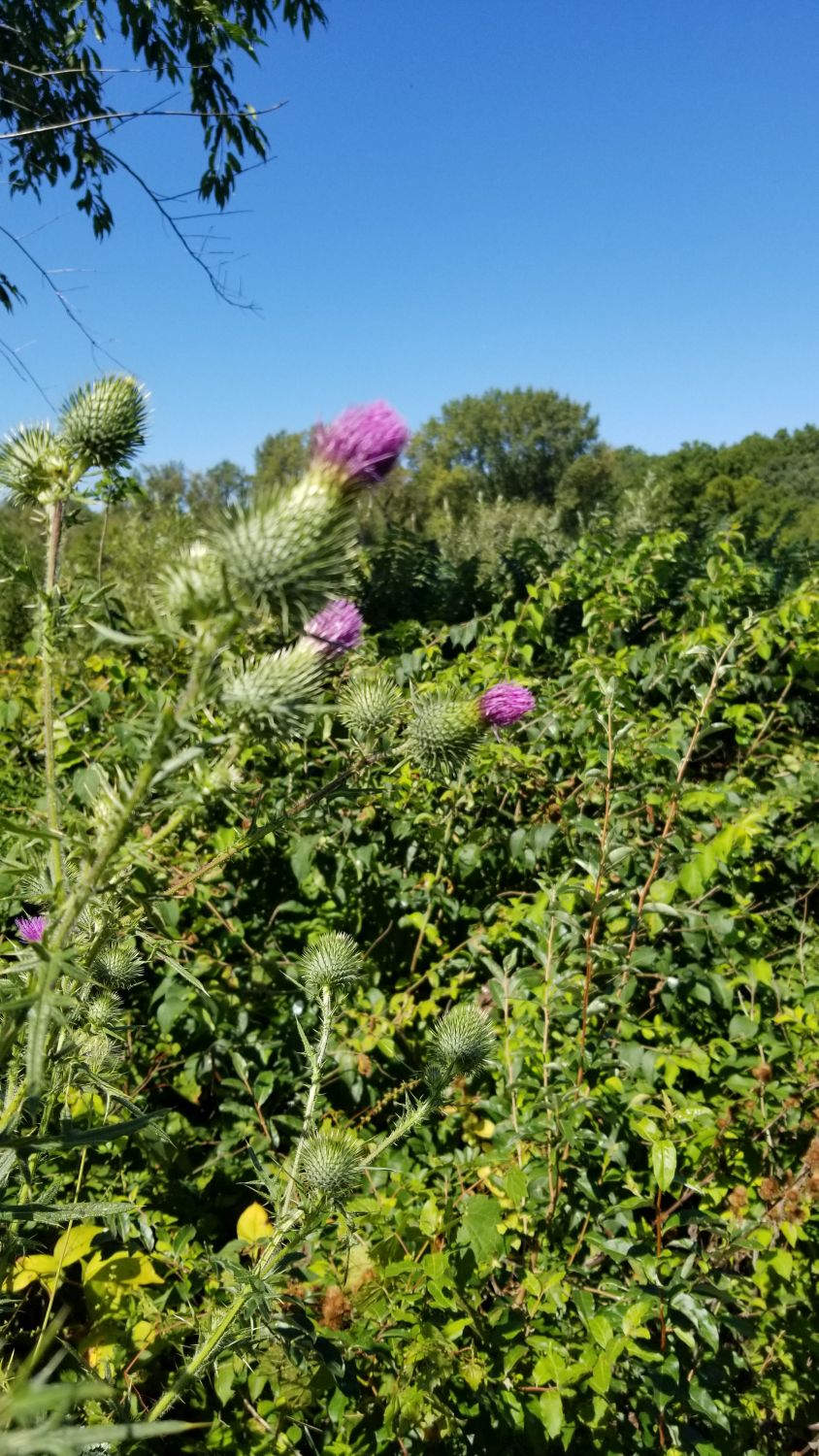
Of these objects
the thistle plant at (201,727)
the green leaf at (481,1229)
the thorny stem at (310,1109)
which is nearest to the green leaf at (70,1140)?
the thistle plant at (201,727)

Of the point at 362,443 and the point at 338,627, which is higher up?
the point at 362,443

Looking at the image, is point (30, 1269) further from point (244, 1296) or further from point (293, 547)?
point (293, 547)

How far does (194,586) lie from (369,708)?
0.77m

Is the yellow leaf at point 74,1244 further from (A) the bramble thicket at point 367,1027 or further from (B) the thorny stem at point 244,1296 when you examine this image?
(B) the thorny stem at point 244,1296

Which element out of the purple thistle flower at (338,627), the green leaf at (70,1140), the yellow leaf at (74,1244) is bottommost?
the yellow leaf at (74,1244)

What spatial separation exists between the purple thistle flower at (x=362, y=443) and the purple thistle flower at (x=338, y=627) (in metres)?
0.22

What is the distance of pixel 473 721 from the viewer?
74.9 inches

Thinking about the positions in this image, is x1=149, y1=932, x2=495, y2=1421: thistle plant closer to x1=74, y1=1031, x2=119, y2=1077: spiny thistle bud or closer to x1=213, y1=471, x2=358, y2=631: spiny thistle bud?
x1=74, y1=1031, x2=119, y2=1077: spiny thistle bud

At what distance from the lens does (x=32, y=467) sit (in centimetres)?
150

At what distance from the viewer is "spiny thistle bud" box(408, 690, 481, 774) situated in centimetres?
183

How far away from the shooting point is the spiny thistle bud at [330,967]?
1.90m

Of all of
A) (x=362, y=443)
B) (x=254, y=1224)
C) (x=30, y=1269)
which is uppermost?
(x=362, y=443)

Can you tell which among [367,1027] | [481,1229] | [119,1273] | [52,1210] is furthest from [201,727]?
[367,1027]

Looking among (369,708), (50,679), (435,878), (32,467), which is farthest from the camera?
(435,878)
